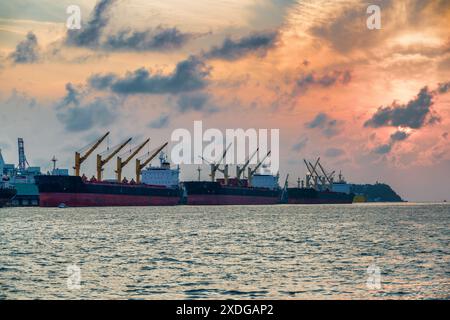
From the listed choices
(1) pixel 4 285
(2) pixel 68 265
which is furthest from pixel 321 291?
(2) pixel 68 265

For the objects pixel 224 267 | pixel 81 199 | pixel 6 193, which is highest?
pixel 6 193

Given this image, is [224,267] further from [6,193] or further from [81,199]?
[6,193]

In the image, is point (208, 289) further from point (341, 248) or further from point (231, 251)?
point (341, 248)

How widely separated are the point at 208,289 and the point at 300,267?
409 inches

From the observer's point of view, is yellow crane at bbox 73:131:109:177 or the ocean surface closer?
the ocean surface

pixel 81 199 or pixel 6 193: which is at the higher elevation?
pixel 6 193

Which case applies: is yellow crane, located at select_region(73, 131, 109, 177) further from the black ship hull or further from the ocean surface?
the ocean surface

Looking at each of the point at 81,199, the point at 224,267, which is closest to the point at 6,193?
the point at 81,199

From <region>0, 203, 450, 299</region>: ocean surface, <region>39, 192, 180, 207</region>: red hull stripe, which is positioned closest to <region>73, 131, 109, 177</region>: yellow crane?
<region>39, 192, 180, 207</region>: red hull stripe

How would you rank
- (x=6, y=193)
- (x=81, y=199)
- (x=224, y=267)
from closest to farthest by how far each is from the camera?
(x=224, y=267) < (x=6, y=193) < (x=81, y=199)

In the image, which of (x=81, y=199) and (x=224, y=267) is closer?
(x=224, y=267)

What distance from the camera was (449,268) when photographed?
41.4 m

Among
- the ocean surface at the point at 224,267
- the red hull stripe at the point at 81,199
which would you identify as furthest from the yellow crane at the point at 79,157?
the ocean surface at the point at 224,267

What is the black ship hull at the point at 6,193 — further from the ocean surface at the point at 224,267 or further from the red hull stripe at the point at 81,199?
the ocean surface at the point at 224,267
